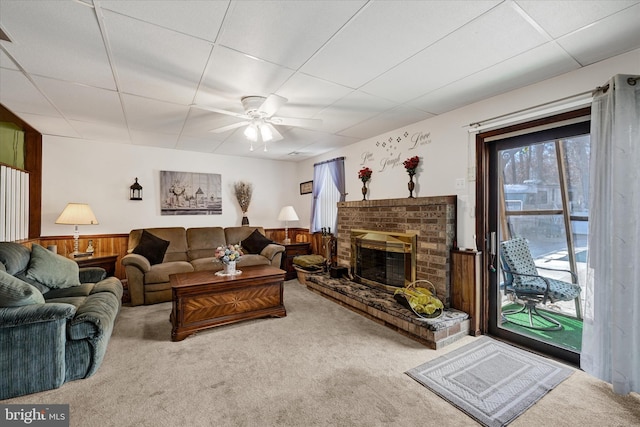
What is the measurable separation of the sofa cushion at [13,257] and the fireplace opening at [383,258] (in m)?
3.76

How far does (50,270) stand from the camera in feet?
9.57

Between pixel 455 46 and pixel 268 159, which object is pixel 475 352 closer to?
pixel 455 46

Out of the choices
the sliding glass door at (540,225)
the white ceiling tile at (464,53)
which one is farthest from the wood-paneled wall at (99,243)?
the sliding glass door at (540,225)

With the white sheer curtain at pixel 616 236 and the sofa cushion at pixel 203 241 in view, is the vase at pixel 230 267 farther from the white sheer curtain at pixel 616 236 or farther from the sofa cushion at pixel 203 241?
the white sheer curtain at pixel 616 236

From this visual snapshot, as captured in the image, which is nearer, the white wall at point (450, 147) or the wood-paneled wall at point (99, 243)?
the white wall at point (450, 147)

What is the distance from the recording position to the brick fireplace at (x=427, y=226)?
3135 millimetres

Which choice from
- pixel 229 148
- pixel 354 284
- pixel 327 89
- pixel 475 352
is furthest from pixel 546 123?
pixel 229 148

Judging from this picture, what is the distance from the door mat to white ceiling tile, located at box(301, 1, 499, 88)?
2.46 meters

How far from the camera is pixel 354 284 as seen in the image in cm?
409

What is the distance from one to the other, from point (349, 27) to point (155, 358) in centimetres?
303

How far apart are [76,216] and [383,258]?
4.40m

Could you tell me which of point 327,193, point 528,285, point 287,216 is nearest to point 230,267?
point 287,216

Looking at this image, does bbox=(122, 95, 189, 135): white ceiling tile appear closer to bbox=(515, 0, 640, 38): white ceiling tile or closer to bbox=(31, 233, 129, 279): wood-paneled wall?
bbox=(31, 233, 129, 279): wood-paneled wall

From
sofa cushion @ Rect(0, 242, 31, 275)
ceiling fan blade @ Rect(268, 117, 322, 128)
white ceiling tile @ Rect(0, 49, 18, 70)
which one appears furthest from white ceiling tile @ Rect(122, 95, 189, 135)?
sofa cushion @ Rect(0, 242, 31, 275)
